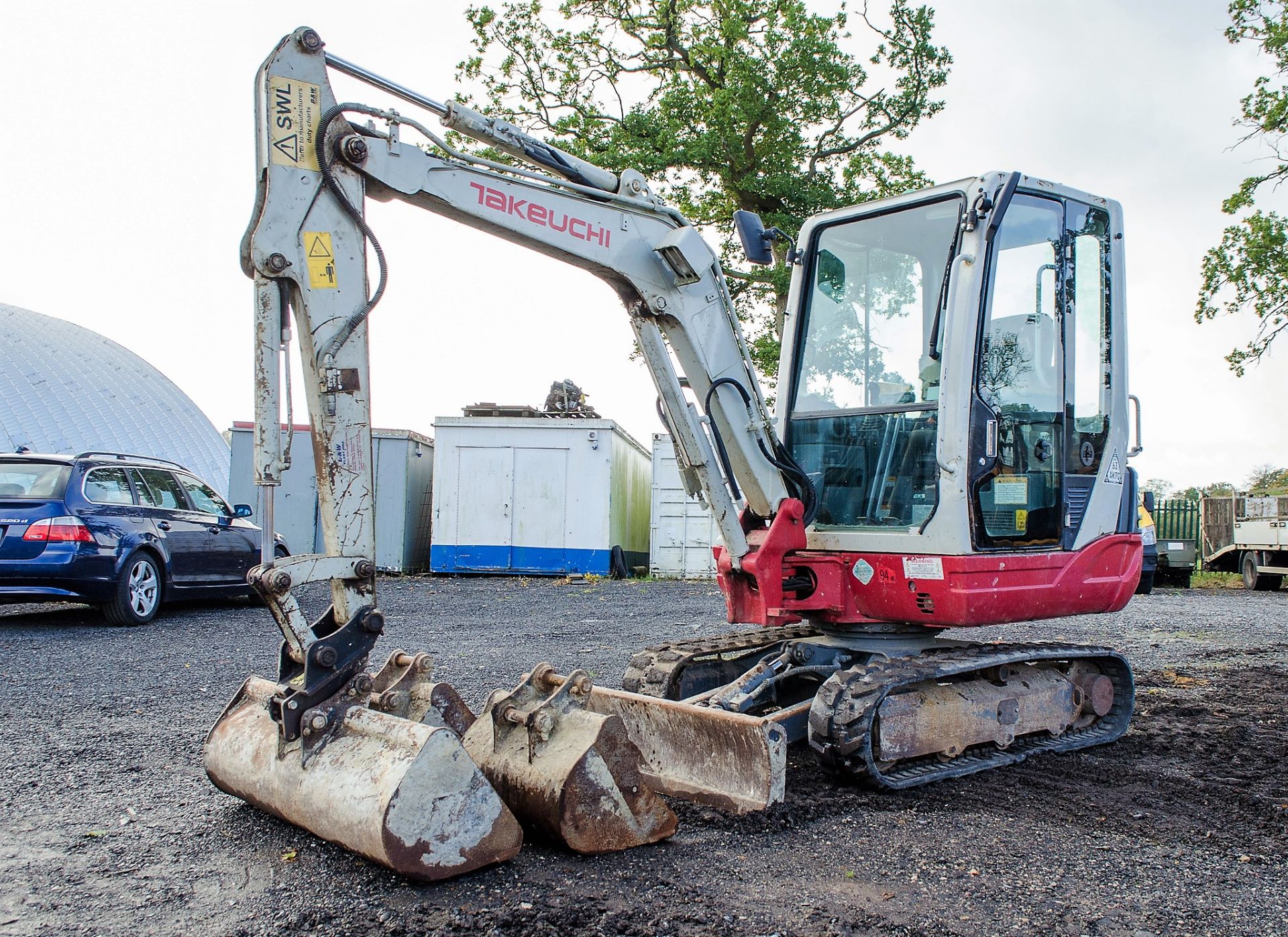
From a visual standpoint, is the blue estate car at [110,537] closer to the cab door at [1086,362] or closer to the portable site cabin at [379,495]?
the portable site cabin at [379,495]

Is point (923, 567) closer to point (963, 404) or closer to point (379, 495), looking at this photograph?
point (963, 404)

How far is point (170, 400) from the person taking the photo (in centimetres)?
3378

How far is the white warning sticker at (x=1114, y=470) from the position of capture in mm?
5293

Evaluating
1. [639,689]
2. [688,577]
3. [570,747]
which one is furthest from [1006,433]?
[688,577]

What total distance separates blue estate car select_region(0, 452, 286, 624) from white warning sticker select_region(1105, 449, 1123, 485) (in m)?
7.00

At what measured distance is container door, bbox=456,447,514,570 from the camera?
1619 centimetres

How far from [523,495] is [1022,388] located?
11.8 meters

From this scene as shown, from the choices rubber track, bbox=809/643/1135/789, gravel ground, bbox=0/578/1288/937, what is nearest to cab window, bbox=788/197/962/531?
rubber track, bbox=809/643/1135/789

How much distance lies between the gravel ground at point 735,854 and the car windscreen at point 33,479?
3310 mm

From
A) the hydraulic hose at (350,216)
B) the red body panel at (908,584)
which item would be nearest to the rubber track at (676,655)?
the red body panel at (908,584)

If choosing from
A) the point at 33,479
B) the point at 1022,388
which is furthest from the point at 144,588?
the point at 1022,388

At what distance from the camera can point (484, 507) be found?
16.2 m

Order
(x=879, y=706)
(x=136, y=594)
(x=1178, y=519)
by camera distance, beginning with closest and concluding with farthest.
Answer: (x=879, y=706) < (x=136, y=594) < (x=1178, y=519)

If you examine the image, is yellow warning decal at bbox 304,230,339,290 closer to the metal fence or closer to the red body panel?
the red body panel
